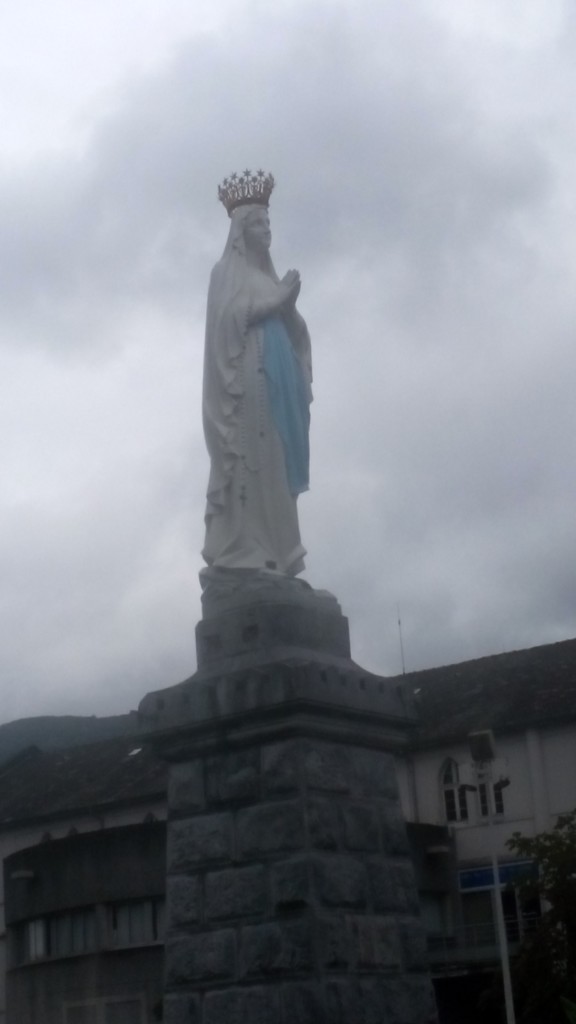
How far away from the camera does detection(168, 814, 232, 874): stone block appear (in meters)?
9.63

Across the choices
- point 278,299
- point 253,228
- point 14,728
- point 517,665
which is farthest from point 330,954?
point 14,728

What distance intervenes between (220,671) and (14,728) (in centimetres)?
13570

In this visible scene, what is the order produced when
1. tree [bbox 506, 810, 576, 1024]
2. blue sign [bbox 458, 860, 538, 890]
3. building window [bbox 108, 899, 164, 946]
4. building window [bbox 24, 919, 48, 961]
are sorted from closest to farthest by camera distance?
1. tree [bbox 506, 810, 576, 1024]
2. building window [bbox 108, 899, 164, 946]
3. blue sign [bbox 458, 860, 538, 890]
4. building window [bbox 24, 919, 48, 961]

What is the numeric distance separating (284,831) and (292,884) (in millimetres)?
347

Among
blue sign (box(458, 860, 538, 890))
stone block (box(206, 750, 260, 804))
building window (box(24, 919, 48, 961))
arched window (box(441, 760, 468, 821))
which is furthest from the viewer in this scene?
arched window (box(441, 760, 468, 821))

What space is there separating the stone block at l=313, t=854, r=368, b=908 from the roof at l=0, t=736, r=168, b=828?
40.3 m

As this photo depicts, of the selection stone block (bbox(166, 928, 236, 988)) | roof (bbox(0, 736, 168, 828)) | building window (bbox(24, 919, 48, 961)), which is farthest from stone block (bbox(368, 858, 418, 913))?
roof (bbox(0, 736, 168, 828))

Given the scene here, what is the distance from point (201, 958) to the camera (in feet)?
31.0

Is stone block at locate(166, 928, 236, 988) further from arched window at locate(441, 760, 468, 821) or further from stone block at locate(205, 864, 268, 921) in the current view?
arched window at locate(441, 760, 468, 821)

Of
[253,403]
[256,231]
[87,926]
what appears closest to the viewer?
[253,403]

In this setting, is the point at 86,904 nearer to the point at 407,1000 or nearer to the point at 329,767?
the point at 407,1000

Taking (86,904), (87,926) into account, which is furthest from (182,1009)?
(87,926)

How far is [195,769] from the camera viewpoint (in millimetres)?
9992

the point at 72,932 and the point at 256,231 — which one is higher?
the point at 256,231
